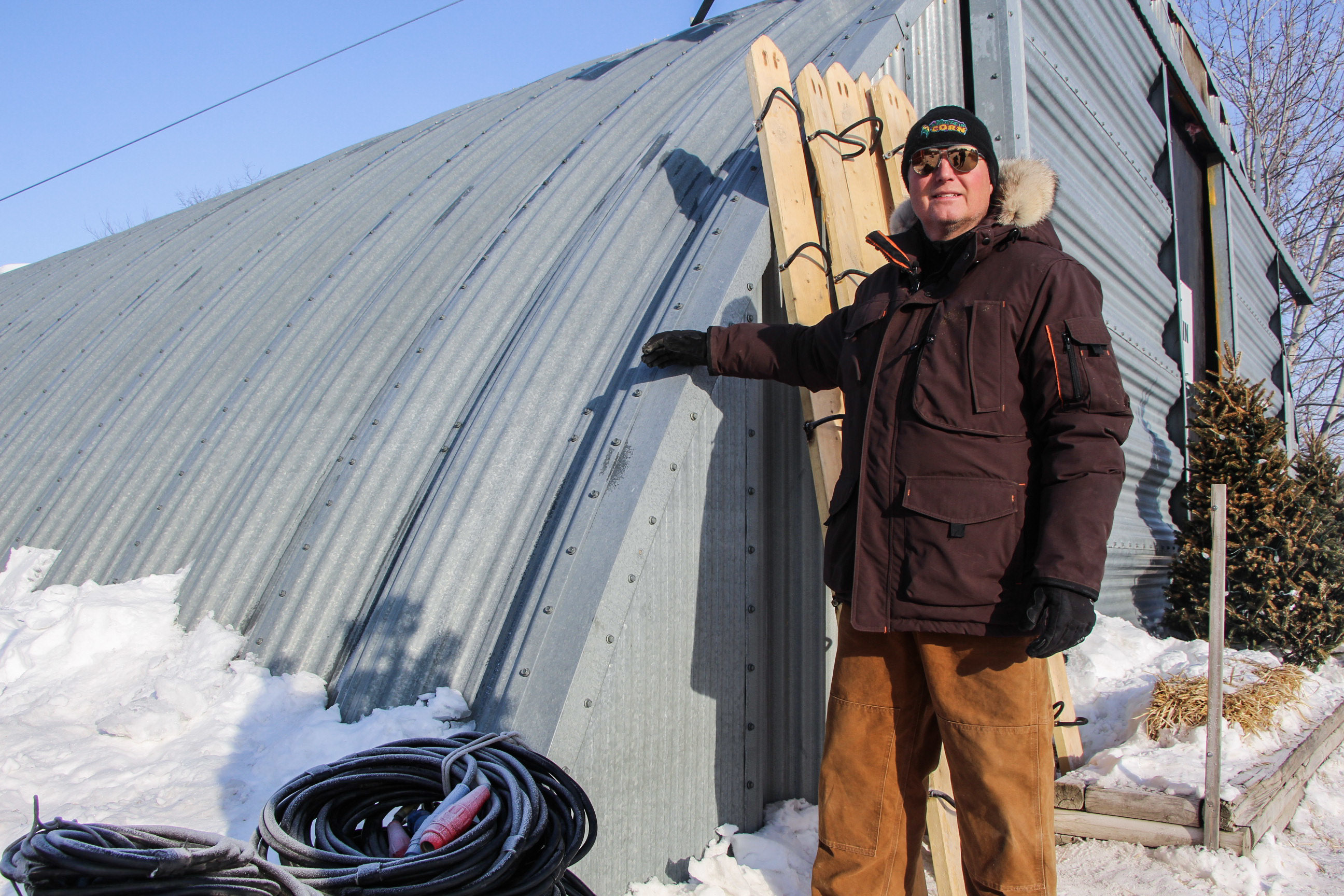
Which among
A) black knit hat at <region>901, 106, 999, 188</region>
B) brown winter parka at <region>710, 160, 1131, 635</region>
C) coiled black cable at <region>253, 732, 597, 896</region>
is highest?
black knit hat at <region>901, 106, 999, 188</region>

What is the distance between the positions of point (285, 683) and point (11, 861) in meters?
1.79

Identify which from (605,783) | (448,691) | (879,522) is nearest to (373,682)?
(448,691)

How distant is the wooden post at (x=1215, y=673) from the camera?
3070 millimetres

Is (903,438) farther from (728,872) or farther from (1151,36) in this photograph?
(1151,36)

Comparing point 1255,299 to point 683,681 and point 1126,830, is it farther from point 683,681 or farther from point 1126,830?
point 683,681

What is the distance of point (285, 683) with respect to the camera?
3.23m

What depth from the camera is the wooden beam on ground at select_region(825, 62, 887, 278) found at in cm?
349

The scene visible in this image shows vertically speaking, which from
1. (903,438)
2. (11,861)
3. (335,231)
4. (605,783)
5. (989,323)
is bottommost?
(605,783)

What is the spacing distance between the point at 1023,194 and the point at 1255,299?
10766 millimetres

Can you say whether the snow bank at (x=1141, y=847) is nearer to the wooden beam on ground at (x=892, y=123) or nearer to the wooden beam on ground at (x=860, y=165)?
the wooden beam on ground at (x=860, y=165)

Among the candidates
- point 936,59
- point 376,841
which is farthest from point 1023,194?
point 936,59

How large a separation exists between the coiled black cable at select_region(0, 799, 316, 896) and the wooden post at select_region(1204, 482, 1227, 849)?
115 inches

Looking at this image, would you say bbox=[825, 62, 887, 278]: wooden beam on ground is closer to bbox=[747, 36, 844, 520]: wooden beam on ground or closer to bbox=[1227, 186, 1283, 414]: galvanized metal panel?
bbox=[747, 36, 844, 520]: wooden beam on ground

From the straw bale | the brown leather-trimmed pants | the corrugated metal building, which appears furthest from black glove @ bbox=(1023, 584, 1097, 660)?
the straw bale
